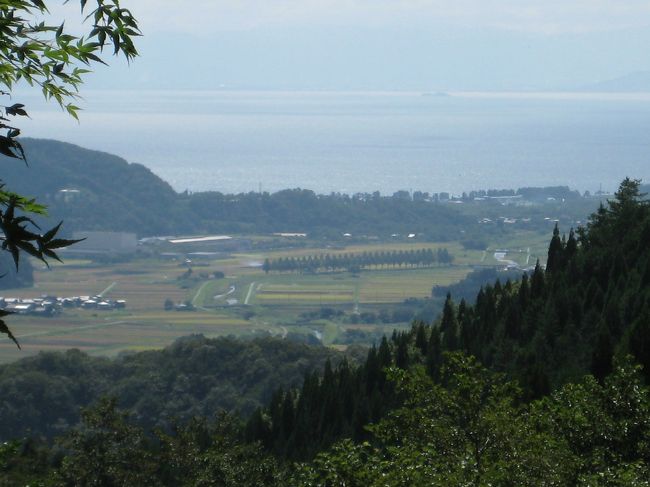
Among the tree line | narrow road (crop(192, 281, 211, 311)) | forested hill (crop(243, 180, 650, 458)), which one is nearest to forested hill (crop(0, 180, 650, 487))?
forested hill (crop(243, 180, 650, 458))

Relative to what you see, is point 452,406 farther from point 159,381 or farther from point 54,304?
point 54,304

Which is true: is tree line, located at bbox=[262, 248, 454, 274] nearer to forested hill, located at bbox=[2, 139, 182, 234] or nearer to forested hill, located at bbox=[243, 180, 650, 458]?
forested hill, located at bbox=[2, 139, 182, 234]

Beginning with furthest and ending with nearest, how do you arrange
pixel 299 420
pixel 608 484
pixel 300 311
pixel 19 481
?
pixel 300 311 → pixel 299 420 → pixel 19 481 → pixel 608 484

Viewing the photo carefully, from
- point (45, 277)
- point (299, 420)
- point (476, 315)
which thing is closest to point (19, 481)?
point (299, 420)

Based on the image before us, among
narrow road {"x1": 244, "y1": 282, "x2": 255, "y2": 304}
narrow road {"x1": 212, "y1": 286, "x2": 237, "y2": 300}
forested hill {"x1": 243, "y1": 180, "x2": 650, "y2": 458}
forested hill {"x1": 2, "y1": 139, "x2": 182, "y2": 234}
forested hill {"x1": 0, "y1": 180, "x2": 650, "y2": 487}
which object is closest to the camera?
forested hill {"x1": 0, "y1": 180, "x2": 650, "y2": 487}

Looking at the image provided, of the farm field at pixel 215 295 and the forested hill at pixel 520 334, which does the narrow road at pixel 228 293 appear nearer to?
the farm field at pixel 215 295

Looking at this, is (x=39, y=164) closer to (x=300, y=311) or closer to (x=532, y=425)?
(x=300, y=311)
